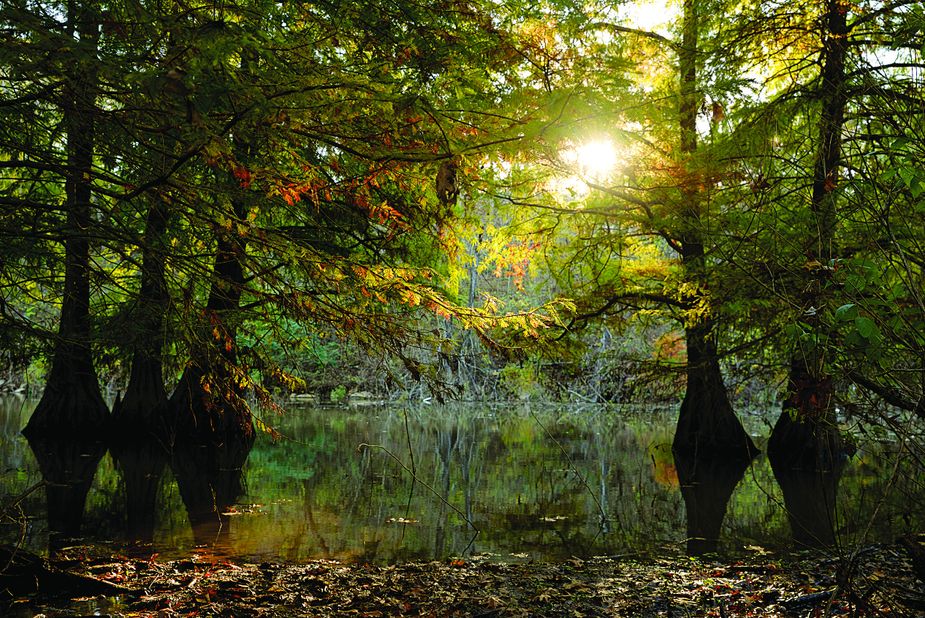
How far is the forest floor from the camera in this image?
11.3ft

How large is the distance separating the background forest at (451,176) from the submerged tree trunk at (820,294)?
0.06m

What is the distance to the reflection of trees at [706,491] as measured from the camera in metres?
5.71

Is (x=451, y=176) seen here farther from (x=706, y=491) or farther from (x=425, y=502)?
(x=706, y=491)

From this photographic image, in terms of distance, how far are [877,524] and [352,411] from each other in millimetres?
16199

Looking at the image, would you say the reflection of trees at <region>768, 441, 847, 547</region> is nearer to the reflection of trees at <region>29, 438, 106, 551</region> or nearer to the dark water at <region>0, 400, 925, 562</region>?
the dark water at <region>0, 400, 925, 562</region>

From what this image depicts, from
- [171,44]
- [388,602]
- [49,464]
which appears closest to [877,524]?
[388,602]

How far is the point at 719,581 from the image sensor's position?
4.20 m

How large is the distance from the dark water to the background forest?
978 millimetres

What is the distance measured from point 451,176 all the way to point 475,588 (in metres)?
2.50

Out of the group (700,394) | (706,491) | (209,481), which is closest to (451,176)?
(209,481)

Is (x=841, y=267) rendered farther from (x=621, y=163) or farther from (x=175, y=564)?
(x=621, y=163)

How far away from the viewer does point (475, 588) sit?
3.95 metres

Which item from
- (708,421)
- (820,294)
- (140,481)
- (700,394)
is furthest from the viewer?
(700,394)

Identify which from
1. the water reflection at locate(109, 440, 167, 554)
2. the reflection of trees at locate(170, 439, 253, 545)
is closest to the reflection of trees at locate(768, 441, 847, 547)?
the reflection of trees at locate(170, 439, 253, 545)
